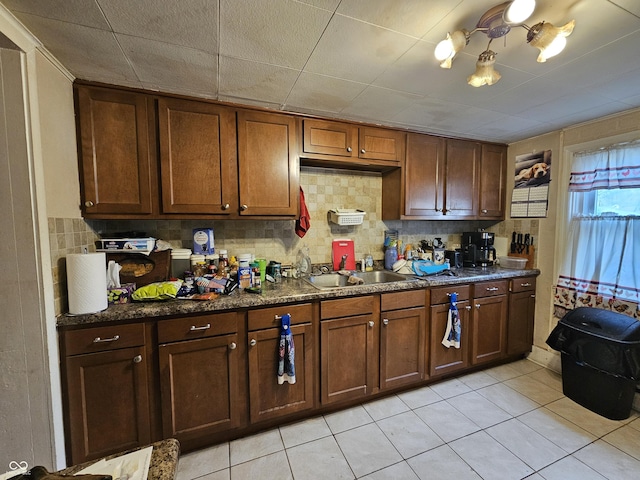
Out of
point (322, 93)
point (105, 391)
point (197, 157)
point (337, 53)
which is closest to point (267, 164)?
point (197, 157)

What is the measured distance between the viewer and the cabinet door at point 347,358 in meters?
1.81

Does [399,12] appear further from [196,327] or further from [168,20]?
[196,327]

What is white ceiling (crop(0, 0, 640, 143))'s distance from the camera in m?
1.02

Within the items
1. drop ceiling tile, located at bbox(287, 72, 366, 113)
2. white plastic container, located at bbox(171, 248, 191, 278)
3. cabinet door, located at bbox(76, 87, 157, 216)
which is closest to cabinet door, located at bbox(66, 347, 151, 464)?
white plastic container, located at bbox(171, 248, 191, 278)

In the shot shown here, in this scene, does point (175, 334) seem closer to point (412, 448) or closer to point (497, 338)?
point (412, 448)

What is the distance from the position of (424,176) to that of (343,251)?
1.03 m

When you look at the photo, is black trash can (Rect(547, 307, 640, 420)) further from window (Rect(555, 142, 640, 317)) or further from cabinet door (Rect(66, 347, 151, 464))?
cabinet door (Rect(66, 347, 151, 464))

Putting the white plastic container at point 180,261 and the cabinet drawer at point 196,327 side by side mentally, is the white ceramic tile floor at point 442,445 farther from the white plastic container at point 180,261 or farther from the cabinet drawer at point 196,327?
the white plastic container at point 180,261

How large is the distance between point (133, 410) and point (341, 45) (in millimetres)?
2210

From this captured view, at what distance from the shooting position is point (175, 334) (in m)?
1.47

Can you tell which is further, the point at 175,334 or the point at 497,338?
the point at 497,338

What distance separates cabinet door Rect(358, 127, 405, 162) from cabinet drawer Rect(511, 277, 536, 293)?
1609 millimetres

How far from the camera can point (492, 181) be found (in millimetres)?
2729

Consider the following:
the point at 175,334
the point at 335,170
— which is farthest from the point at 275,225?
the point at 175,334
